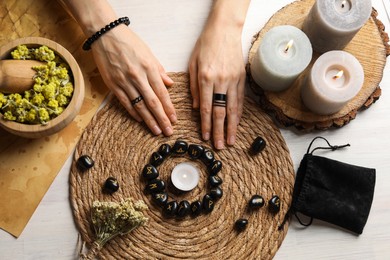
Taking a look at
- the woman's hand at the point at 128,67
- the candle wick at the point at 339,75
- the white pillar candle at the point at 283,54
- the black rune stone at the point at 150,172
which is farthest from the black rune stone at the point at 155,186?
the candle wick at the point at 339,75

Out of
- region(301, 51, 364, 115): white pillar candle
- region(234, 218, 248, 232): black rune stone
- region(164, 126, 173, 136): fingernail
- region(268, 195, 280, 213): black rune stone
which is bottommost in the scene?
region(234, 218, 248, 232): black rune stone

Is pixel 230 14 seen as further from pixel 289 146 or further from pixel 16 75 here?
pixel 16 75

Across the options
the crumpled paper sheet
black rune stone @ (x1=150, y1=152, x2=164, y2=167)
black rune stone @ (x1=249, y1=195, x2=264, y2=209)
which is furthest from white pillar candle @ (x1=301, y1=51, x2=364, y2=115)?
the crumpled paper sheet

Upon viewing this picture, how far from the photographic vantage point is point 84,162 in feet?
3.39

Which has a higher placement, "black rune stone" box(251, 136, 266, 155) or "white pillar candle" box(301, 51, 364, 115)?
"white pillar candle" box(301, 51, 364, 115)

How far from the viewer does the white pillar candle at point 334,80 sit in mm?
1000

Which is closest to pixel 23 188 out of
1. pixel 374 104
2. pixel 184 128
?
pixel 184 128

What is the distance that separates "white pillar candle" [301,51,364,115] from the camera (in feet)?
3.28

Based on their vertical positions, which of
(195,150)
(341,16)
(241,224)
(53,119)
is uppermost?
(341,16)

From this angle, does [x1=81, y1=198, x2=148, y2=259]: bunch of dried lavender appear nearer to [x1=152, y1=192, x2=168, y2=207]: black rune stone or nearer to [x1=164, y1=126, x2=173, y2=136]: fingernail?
[x1=152, y1=192, x2=168, y2=207]: black rune stone

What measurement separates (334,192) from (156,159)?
398 millimetres

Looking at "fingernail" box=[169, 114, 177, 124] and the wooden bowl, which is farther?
"fingernail" box=[169, 114, 177, 124]

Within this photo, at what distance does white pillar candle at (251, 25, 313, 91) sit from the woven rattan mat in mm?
112

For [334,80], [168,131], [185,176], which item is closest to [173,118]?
[168,131]
